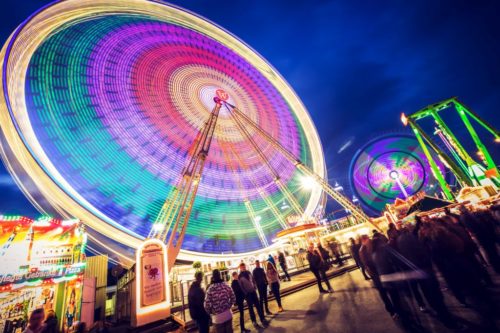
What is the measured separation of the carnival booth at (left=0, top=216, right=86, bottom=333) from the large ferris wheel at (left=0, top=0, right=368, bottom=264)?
209 inches

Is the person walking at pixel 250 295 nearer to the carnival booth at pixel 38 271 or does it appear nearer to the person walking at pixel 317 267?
the person walking at pixel 317 267

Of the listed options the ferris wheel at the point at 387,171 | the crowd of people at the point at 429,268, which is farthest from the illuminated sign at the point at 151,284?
the ferris wheel at the point at 387,171

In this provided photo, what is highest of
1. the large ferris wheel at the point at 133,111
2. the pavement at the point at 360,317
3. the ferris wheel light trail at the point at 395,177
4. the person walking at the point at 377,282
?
the large ferris wheel at the point at 133,111

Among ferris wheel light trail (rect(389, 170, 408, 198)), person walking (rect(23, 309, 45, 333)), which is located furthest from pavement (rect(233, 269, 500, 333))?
ferris wheel light trail (rect(389, 170, 408, 198))

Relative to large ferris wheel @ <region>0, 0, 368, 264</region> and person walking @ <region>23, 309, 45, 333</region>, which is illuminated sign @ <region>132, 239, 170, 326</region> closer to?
person walking @ <region>23, 309, 45, 333</region>

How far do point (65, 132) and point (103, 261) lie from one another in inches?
601

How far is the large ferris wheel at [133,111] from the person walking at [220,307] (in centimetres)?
1026

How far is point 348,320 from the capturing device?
4.30m

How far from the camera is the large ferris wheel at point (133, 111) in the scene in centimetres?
1593

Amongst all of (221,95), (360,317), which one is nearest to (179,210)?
(360,317)

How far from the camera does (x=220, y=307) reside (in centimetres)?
418

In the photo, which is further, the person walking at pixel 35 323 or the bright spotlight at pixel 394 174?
the bright spotlight at pixel 394 174

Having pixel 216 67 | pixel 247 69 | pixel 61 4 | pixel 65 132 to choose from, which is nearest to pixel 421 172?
pixel 247 69

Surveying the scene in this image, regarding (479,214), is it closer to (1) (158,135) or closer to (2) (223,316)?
(2) (223,316)
